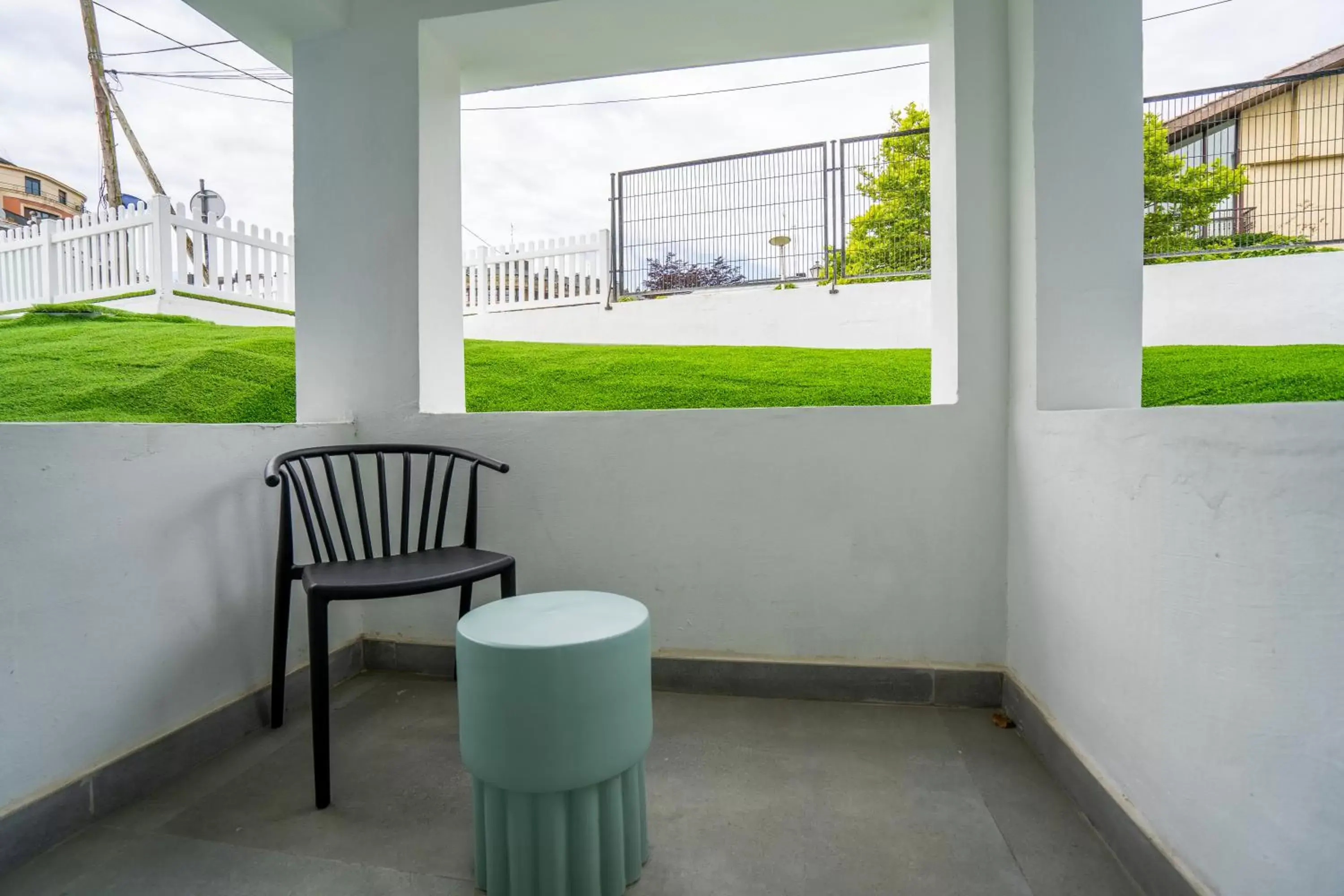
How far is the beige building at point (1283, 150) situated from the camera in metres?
3.51

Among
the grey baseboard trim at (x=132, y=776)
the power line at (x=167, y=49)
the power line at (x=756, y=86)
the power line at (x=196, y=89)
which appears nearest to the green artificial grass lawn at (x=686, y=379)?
the grey baseboard trim at (x=132, y=776)

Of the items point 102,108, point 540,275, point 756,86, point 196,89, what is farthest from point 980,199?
point 102,108

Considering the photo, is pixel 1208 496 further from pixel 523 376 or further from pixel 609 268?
pixel 609 268

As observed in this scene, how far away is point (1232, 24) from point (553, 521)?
5867 mm

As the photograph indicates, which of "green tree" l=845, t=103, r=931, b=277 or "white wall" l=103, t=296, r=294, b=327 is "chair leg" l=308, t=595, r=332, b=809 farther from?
"white wall" l=103, t=296, r=294, b=327

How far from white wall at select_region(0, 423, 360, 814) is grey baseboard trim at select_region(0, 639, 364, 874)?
0.09 ft

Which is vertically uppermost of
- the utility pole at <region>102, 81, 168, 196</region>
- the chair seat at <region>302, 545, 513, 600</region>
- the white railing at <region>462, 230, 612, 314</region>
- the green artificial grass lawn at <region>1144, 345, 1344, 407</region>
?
the utility pole at <region>102, 81, 168, 196</region>

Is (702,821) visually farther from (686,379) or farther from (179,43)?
(179,43)

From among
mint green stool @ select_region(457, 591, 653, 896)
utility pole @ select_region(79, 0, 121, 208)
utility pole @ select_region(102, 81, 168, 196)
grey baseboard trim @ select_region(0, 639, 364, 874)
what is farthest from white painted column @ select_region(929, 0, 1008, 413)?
utility pole @ select_region(102, 81, 168, 196)

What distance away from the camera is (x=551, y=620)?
1130 millimetres

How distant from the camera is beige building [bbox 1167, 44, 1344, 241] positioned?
11.5 ft

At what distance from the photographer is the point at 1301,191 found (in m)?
3.71

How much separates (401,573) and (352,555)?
0.32 m

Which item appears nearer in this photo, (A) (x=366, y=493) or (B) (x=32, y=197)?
(A) (x=366, y=493)
